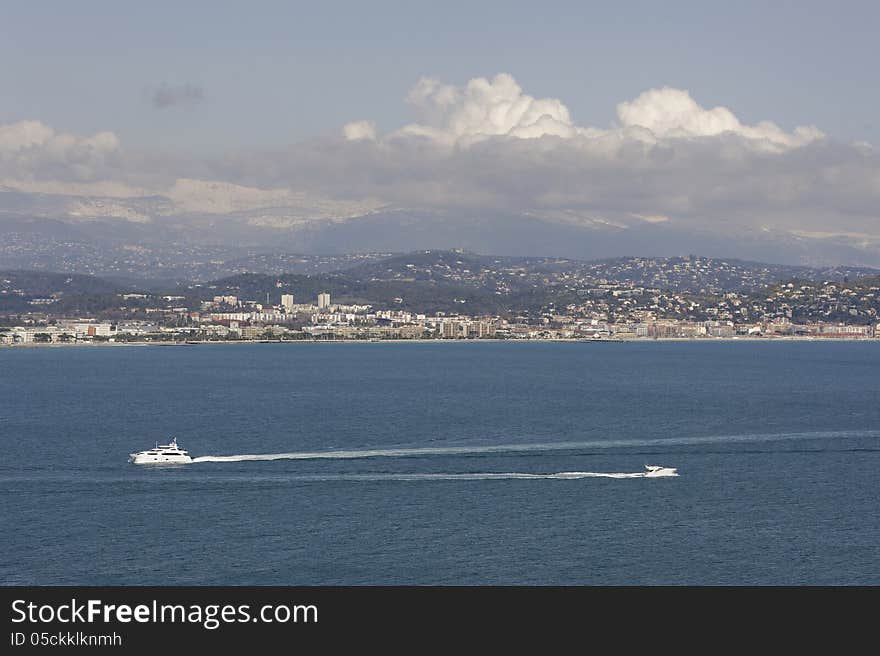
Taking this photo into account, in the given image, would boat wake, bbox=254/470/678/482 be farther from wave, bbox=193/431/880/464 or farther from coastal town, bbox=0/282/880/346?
coastal town, bbox=0/282/880/346

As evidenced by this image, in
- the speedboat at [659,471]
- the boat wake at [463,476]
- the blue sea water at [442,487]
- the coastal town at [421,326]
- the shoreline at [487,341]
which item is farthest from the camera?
the coastal town at [421,326]

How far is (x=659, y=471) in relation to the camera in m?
38.9

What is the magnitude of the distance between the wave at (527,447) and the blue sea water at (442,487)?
7.4 inches

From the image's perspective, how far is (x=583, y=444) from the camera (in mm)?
45938

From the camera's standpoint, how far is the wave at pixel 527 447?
41.6 meters

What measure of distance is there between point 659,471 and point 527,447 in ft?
22.9

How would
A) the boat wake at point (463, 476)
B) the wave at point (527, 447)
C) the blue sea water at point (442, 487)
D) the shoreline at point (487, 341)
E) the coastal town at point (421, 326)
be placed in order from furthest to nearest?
1. the coastal town at point (421, 326)
2. the shoreline at point (487, 341)
3. the wave at point (527, 447)
4. the boat wake at point (463, 476)
5. the blue sea water at point (442, 487)

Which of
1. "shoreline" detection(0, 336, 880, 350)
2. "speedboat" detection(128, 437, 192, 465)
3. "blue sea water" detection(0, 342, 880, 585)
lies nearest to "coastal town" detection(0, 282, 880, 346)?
"shoreline" detection(0, 336, 880, 350)

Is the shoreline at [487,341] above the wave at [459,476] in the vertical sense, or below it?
below

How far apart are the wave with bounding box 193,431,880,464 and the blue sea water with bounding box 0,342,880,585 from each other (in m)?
0.19

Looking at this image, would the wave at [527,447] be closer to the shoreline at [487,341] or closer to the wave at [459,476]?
the wave at [459,476]

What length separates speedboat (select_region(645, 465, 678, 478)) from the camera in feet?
Answer: 126

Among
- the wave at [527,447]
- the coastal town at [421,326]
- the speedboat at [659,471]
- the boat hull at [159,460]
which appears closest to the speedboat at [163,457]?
the boat hull at [159,460]
